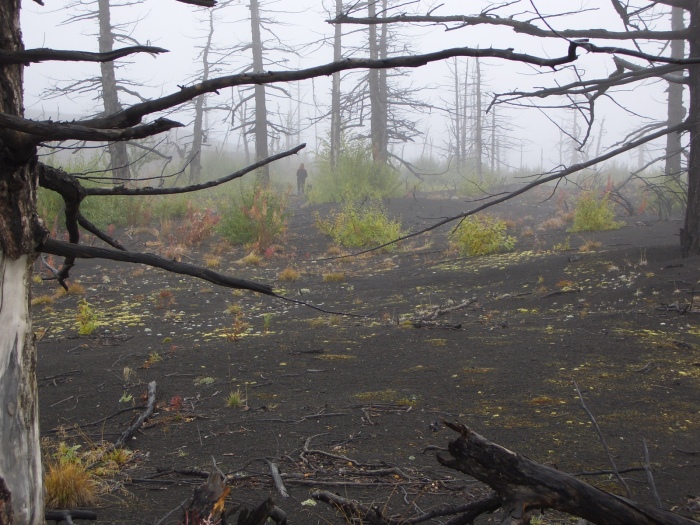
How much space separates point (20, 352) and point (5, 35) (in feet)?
2.96

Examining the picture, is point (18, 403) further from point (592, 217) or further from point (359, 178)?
point (359, 178)

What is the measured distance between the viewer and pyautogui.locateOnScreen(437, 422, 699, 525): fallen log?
1909 millimetres

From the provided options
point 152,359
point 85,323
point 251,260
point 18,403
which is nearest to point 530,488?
point 18,403

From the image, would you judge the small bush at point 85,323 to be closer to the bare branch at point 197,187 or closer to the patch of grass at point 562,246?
the bare branch at point 197,187

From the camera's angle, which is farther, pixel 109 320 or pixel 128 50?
pixel 109 320

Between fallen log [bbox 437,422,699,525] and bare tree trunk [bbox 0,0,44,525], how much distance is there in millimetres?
1239

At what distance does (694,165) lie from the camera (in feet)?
24.8

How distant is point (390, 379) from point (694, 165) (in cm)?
506

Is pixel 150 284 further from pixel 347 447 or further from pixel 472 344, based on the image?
pixel 347 447

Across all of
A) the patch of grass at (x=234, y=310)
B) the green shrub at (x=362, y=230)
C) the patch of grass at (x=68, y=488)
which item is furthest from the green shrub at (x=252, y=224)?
the patch of grass at (x=68, y=488)

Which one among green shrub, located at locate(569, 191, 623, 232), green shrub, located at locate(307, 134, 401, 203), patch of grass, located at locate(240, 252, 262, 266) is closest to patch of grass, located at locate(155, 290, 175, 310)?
patch of grass, located at locate(240, 252, 262, 266)

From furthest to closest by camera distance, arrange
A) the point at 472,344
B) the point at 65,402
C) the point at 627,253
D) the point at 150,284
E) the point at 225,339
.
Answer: the point at 150,284 → the point at 627,253 → the point at 225,339 → the point at 472,344 → the point at 65,402

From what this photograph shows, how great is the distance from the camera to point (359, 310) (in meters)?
7.61

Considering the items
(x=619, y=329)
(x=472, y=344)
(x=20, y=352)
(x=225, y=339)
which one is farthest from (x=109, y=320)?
(x=20, y=352)
